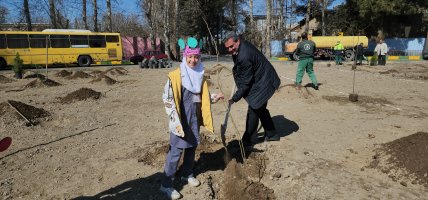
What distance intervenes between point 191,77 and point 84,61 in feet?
78.0

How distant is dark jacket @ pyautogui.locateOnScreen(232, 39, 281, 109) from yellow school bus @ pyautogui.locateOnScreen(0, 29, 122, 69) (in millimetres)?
20881

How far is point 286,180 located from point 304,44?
20.0ft

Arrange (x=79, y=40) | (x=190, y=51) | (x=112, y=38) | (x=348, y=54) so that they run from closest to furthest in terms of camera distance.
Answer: (x=190, y=51), (x=79, y=40), (x=348, y=54), (x=112, y=38)

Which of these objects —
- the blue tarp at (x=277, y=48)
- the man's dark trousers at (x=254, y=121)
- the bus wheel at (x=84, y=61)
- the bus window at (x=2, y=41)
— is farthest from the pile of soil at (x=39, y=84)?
the blue tarp at (x=277, y=48)

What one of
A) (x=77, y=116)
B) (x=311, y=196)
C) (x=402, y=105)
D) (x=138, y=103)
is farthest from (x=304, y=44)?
(x=311, y=196)

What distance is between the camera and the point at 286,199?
142 inches

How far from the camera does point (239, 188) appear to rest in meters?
3.63

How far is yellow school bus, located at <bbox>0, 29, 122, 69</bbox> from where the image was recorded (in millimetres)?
22250

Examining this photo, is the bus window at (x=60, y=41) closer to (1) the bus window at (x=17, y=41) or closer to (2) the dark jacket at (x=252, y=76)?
(1) the bus window at (x=17, y=41)

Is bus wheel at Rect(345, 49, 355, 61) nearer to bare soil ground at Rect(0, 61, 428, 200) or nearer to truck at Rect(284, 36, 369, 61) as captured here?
truck at Rect(284, 36, 369, 61)

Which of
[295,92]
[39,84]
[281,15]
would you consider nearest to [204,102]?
[295,92]

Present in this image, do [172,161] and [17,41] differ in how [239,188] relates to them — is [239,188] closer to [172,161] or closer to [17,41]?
[172,161]

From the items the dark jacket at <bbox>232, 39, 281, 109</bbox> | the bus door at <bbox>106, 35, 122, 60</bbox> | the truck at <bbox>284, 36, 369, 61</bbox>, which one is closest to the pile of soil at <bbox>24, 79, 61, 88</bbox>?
the dark jacket at <bbox>232, 39, 281, 109</bbox>

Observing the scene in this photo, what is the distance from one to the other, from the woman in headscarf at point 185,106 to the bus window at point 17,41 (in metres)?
22.5
